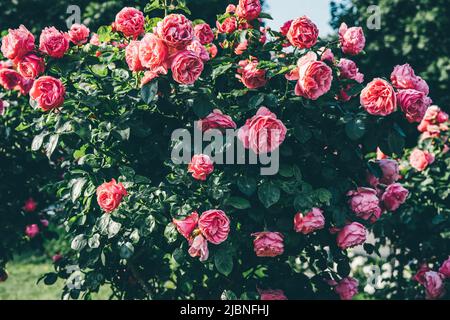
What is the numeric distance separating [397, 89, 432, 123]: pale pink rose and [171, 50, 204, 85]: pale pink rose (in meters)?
0.81

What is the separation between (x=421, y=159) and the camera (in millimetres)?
3539

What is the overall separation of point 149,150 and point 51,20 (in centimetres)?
602

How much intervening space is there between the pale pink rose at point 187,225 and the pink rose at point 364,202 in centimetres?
68

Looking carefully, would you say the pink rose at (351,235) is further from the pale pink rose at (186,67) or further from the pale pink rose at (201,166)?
the pale pink rose at (186,67)

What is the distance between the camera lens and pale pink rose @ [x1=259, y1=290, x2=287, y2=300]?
2445 millimetres

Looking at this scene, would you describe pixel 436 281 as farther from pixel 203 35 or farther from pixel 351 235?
pixel 203 35

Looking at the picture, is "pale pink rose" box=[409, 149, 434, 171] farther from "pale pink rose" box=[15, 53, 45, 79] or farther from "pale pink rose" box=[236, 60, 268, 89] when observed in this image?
"pale pink rose" box=[15, 53, 45, 79]

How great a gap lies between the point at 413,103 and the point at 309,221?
62cm

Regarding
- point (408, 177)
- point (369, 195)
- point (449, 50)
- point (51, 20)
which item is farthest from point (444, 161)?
point (51, 20)

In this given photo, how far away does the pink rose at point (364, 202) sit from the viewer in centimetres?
237

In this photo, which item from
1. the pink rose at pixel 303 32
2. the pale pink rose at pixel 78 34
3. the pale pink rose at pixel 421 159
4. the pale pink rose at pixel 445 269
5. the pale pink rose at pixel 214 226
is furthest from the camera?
the pale pink rose at pixel 421 159

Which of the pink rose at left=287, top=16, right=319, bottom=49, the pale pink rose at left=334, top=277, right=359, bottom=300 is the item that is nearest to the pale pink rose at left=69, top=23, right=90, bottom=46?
the pink rose at left=287, top=16, right=319, bottom=49

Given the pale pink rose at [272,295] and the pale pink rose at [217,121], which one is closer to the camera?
the pale pink rose at [217,121]

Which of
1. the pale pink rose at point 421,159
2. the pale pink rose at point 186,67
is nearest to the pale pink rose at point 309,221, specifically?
the pale pink rose at point 186,67
